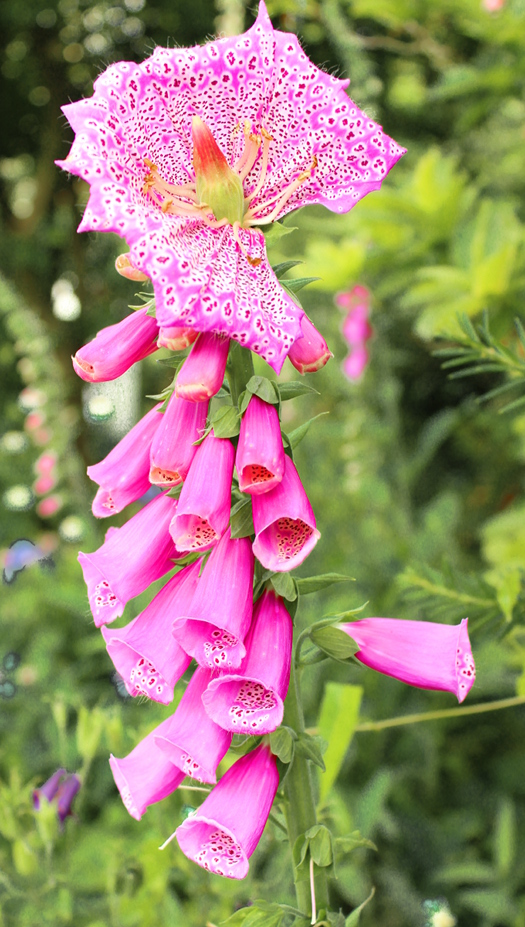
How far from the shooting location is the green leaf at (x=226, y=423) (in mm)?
450

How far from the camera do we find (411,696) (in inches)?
54.1

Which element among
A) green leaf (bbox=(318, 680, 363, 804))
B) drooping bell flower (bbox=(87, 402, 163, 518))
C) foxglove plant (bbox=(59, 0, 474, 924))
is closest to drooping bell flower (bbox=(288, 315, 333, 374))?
foxglove plant (bbox=(59, 0, 474, 924))

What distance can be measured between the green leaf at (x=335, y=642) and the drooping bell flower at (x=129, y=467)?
16cm

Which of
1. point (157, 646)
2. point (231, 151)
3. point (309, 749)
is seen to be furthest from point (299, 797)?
point (231, 151)

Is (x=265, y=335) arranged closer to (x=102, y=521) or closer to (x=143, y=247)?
(x=143, y=247)

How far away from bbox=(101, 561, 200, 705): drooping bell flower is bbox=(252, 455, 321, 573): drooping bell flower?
0.26 feet

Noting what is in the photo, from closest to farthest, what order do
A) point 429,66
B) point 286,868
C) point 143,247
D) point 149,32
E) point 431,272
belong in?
1. point 143,247
2. point 286,868
3. point 431,272
4. point 429,66
5. point 149,32

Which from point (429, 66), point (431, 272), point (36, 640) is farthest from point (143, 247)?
point (429, 66)

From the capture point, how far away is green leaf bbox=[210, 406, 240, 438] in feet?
1.48

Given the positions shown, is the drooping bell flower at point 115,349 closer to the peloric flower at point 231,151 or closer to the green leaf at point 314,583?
the peloric flower at point 231,151

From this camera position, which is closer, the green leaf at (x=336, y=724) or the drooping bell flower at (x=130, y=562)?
the drooping bell flower at (x=130, y=562)

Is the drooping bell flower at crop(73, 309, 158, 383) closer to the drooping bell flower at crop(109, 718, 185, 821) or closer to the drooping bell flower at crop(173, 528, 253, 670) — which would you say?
the drooping bell flower at crop(173, 528, 253, 670)

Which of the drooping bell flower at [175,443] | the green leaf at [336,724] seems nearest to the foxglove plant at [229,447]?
the drooping bell flower at [175,443]

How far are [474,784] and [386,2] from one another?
1.34 m
